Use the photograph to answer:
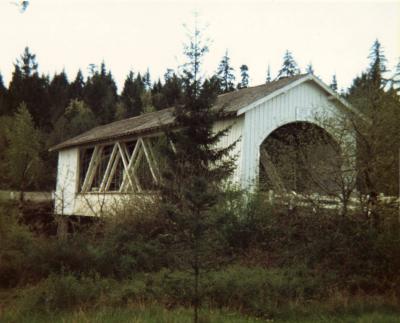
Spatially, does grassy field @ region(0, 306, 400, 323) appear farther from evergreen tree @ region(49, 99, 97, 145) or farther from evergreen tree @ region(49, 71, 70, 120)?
evergreen tree @ region(49, 71, 70, 120)

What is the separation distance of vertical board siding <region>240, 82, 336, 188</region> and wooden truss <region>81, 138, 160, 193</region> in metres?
2.91

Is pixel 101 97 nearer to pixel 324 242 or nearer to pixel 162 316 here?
pixel 324 242

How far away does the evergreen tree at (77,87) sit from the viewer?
74.4m

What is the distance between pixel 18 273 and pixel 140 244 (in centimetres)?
286

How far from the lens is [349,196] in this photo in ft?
35.5

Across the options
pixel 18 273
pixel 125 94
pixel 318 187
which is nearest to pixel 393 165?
pixel 318 187

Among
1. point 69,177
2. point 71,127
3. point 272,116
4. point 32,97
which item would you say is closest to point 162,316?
point 272,116

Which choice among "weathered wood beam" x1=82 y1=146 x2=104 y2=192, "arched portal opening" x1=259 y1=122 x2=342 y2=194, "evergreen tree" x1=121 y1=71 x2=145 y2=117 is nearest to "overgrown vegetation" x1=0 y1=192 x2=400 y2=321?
"arched portal opening" x1=259 y1=122 x2=342 y2=194

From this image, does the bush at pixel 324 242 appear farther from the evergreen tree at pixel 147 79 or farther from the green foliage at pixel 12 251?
the evergreen tree at pixel 147 79

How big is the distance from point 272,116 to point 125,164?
6.56 metres

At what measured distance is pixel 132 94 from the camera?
75562 millimetres

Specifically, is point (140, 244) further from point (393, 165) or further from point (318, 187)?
point (393, 165)

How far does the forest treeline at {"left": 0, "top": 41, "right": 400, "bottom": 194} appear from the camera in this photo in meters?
10.6

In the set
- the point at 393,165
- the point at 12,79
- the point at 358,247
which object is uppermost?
the point at 12,79
